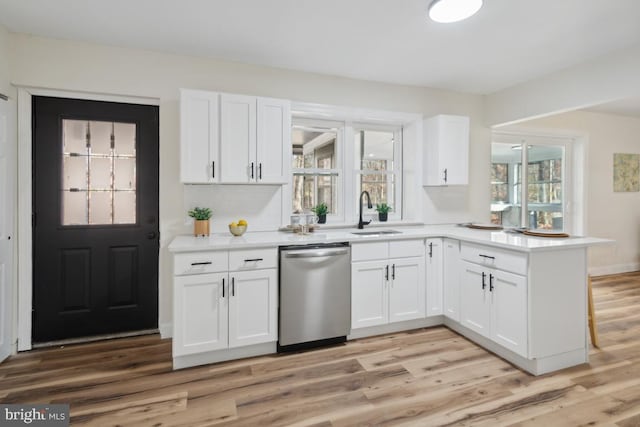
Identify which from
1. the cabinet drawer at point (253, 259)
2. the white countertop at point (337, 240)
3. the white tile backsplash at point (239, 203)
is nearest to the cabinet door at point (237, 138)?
the white tile backsplash at point (239, 203)

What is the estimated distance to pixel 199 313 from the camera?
2.48 meters

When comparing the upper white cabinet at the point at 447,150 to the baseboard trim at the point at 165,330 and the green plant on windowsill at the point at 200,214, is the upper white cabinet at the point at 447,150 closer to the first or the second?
the green plant on windowsill at the point at 200,214

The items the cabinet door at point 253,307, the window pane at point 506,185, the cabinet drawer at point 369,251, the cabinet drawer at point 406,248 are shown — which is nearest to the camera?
the cabinet door at point 253,307

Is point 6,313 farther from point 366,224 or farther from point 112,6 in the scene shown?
point 366,224

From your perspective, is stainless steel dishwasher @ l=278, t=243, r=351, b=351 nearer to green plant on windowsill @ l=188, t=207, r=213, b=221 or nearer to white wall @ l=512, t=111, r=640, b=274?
green plant on windowsill @ l=188, t=207, r=213, b=221

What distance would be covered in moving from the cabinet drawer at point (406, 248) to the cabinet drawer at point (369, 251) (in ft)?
0.20

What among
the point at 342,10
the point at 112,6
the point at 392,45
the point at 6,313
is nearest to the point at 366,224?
the point at 392,45

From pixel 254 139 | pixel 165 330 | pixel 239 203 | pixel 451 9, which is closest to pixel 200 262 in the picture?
pixel 239 203

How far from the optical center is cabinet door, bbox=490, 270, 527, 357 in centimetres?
239

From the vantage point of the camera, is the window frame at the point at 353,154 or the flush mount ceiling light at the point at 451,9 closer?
the flush mount ceiling light at the point at 451,9

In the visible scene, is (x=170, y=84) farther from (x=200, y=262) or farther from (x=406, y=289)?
(x=406, y=289)

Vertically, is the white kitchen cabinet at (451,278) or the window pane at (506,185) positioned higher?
the window pane at (506,185)

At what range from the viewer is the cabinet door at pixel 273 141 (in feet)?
9.63

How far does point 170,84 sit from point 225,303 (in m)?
2.01
